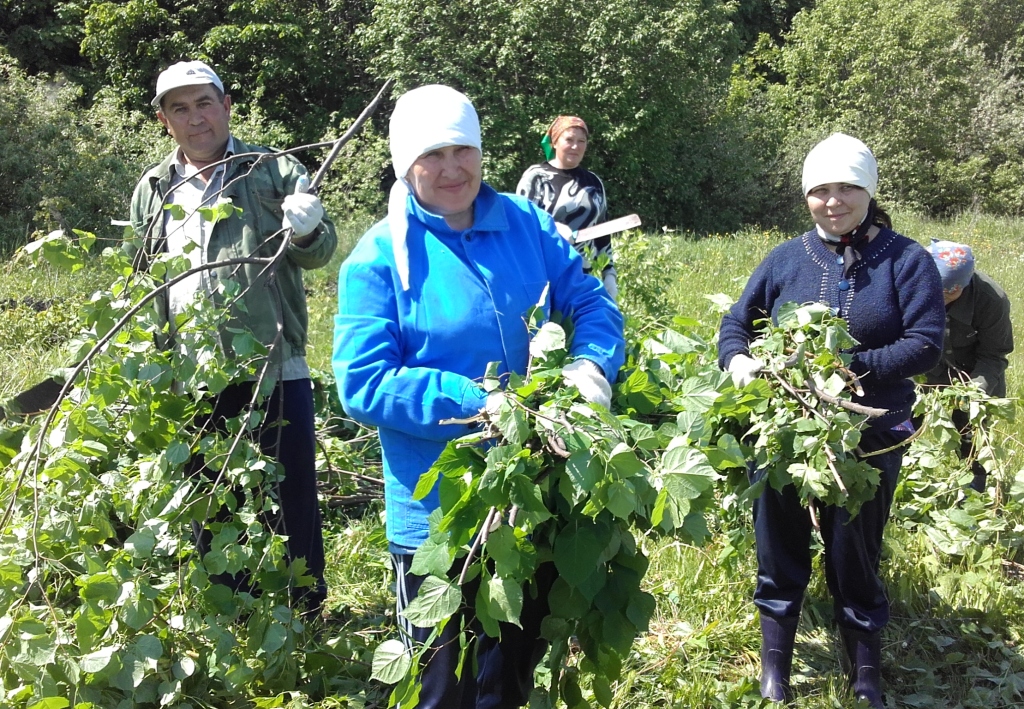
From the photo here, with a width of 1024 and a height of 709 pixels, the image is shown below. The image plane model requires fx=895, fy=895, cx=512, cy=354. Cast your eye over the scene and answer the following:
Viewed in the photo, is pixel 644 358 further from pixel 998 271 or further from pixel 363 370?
pixel 998 271

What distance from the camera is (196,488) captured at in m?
2.22

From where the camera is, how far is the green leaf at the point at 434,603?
1653 mm

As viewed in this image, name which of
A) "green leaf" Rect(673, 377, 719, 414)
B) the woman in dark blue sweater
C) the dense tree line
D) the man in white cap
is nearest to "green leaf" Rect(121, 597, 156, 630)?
the man in white cap

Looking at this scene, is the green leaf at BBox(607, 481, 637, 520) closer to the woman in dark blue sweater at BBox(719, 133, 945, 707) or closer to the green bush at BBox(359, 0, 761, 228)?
the woman in dark blue sweater at BBox(719, 133, 945, 707)

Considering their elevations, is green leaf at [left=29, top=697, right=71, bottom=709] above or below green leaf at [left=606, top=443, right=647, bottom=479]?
below

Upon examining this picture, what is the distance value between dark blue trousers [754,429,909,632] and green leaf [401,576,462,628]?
1.18 metres

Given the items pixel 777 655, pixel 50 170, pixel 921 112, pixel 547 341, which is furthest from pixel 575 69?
pixel 547 341

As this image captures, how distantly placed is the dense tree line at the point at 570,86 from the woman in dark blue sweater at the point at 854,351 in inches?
482

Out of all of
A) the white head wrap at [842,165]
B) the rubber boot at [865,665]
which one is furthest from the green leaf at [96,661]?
the white head wrap at [842,165]

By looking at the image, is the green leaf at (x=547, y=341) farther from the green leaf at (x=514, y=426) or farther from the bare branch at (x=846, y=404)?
the bare branch at (x=846, y=404)

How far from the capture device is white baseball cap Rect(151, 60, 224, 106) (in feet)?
8.50

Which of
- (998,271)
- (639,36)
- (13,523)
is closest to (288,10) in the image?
(639,36)

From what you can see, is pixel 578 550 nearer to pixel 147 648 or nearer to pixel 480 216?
pixel 480 216

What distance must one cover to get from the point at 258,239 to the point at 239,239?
54mm
